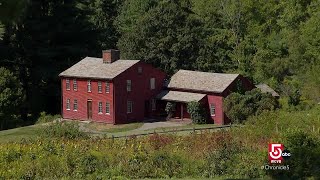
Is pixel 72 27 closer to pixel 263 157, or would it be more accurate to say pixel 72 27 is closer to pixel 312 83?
pixel 312 83

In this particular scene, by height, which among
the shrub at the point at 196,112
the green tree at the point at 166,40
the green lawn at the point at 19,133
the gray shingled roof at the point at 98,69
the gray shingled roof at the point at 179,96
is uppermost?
the green tree at the point at 166,40

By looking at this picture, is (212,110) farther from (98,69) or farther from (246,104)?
(98,69)

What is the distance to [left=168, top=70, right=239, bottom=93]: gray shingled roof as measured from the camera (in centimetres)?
5153

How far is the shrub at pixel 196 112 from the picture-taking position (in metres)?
50.8

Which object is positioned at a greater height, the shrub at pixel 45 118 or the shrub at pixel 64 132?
the shrub at pixel 64 132

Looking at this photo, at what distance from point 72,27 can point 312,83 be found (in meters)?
25.5

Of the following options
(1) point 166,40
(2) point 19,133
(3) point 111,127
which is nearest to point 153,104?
(3) point 111,127

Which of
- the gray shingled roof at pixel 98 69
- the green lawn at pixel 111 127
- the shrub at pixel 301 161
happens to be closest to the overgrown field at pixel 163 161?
the shrub at pixel 301 161

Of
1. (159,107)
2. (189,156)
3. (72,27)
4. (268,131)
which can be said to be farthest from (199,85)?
(189,156)

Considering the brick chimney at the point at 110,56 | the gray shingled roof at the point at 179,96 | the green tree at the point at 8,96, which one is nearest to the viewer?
the gray shingled roof at the point at 179,96

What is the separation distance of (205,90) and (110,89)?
8219 millimetres

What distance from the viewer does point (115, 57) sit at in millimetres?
54500

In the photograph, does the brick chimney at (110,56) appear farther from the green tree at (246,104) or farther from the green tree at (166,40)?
the green tree at (246,104)

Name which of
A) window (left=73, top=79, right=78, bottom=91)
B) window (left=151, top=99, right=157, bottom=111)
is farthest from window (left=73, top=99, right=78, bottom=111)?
window (left=151, top=99, right=157, bottom=111)
